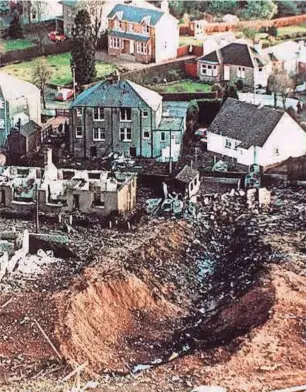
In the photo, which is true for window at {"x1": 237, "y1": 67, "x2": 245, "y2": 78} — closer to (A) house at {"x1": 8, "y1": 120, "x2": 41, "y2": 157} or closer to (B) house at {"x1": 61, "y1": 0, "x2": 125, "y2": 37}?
(B) house at {"x1": 61, "y1": 0, "x2": 125, "y2": 37}

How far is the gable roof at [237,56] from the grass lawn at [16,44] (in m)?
9.94

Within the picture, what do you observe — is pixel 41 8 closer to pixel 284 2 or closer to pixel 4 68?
pixel 4 68

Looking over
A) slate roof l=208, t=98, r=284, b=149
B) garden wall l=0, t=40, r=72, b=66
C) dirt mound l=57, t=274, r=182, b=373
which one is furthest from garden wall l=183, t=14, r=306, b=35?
dirt mound l=57, t=274, r=182, b=373

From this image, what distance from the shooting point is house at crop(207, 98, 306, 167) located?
4506cm

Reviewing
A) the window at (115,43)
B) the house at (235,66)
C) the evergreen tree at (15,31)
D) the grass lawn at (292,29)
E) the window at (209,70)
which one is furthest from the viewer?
the grass lawn at (292,29)

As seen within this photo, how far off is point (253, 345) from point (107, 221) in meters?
11.0

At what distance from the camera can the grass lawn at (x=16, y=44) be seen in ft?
202

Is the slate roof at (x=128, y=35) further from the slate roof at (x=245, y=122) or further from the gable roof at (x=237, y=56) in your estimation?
the slate roof at (x=245, y=122)

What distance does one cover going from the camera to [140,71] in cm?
5850

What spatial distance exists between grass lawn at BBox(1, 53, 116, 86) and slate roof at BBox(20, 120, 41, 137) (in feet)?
26.5

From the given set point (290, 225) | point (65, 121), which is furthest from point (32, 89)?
point (290, 225)

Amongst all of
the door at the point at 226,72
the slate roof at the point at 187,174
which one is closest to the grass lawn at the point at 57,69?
the door at the point at 226,72

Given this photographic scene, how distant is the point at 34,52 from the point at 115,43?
4274 mm

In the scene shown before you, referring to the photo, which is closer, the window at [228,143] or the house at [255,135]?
the house at [255,135]
